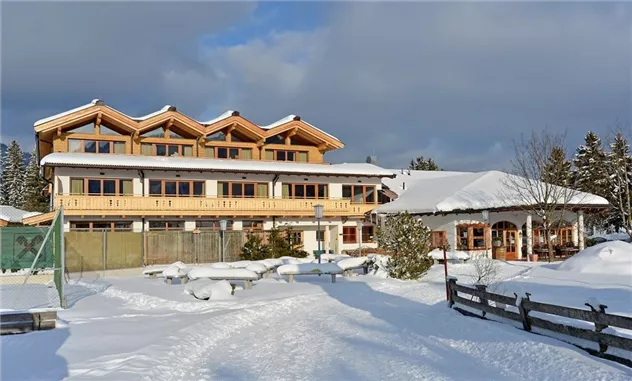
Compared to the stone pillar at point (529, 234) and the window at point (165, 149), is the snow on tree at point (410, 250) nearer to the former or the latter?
the stone pillar at point (529, 234)

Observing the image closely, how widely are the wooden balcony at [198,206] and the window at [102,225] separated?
1243mm

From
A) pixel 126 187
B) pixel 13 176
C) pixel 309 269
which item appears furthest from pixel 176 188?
pixel 13 176

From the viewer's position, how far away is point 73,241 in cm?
2705

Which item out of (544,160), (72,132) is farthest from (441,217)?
(72,132)

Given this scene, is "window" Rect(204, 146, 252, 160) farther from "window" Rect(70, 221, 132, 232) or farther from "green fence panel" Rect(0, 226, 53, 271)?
"green fence panel" Rect(0, 226, 53, 271)

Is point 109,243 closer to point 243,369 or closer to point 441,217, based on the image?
point 441,217

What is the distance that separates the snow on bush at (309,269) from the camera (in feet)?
69.8

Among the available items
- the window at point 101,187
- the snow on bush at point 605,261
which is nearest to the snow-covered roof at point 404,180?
the window at point 101,187

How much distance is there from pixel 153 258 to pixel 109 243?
9.28ft

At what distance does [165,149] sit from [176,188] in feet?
11.7

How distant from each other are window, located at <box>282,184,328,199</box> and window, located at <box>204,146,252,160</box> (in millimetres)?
3605

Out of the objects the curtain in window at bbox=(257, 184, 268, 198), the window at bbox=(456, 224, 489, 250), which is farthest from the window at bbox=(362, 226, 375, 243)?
the window at bbox=(456, 224, 489, 250)

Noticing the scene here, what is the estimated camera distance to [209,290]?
1697cm

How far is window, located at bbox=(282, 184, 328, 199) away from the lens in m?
37.6
